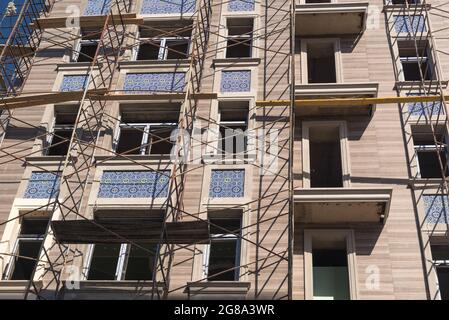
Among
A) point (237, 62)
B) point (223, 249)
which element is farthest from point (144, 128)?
point (223, 249)

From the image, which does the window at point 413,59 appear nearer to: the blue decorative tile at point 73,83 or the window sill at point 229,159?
the window sill at point 229,159

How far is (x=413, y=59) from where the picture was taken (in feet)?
61.8

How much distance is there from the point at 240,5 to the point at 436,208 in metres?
9.02

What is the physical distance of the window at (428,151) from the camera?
16250 mm

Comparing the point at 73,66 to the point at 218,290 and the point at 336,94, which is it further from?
the point at 218,290

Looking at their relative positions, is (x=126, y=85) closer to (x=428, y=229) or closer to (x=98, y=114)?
(x=98, y=114)

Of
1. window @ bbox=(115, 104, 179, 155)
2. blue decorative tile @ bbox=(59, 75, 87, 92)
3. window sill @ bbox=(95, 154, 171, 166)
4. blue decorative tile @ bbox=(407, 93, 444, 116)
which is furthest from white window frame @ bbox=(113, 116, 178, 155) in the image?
blue decorative tile @ bbox=(407, 93, 444, 116)

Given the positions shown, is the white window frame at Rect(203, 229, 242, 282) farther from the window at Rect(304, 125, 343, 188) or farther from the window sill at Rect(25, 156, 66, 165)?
the window sill at Rect(25, 156, 66, 165)

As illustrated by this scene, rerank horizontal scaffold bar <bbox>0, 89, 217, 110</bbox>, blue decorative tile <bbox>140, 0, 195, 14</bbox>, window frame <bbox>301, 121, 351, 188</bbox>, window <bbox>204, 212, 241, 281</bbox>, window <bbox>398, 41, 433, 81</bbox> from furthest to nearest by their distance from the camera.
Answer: blue decorative tile <bbox>140, 0, 195, 14</bbox>, window <bbox>398, 41, 433, 81</bbox>, horizontal scaffold bar <bbox>0, 89, 217, 110</bbox>, window frame <bbox>301, 121, 351, 188</bbox>, window <bbox>204, 212, 241, 281</bbox>

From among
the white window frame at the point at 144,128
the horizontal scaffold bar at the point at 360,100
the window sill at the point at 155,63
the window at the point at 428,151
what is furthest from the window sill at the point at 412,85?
the white window frame at the point at 144,128

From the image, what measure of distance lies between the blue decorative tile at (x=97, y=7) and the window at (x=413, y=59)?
29.8 feet

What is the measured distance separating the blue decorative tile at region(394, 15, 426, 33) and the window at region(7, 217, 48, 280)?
37.2ft

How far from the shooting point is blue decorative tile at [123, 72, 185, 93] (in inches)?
697

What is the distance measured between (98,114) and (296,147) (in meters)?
5.26
